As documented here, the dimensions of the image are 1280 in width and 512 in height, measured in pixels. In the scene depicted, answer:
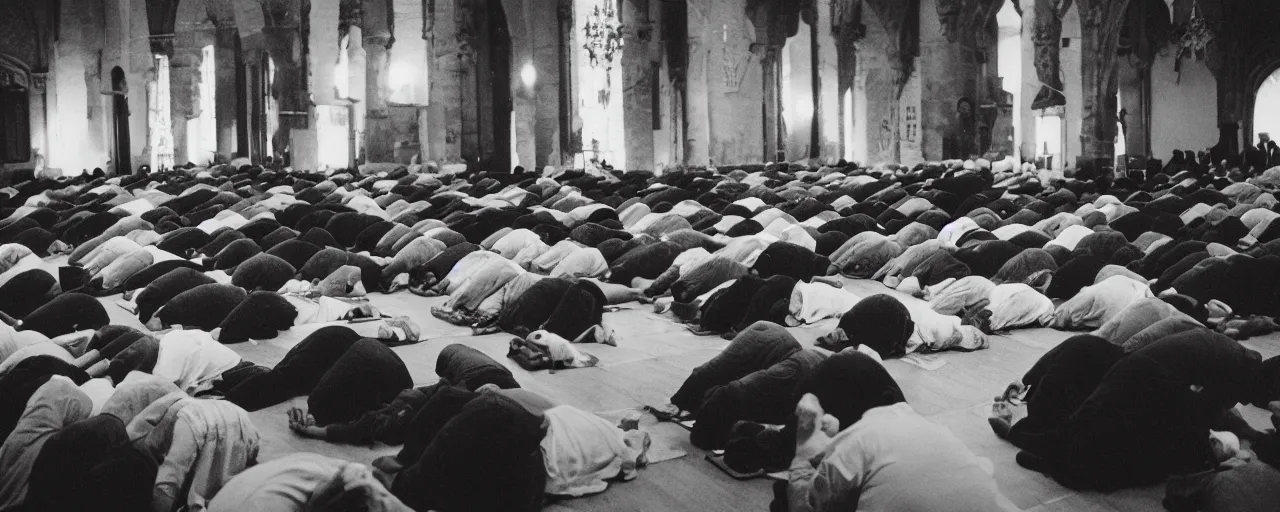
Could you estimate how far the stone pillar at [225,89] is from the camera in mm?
30750

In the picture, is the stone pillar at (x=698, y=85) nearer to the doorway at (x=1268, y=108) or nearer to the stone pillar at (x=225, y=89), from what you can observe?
the stone pillar at (x=225, y=89)

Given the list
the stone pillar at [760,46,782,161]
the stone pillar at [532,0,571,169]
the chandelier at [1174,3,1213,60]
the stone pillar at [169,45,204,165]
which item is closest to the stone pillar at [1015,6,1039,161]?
the chandelier at [1174,3,1213,60]

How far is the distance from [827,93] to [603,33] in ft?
21.8

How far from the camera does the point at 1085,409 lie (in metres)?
5.87

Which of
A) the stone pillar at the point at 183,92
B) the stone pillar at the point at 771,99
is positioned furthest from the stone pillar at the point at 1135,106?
the stone pillar at the point at 183,92

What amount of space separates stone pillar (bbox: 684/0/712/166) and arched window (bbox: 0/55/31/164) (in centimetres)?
1710

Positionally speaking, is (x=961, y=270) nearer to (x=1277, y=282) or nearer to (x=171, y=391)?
(x=1277, y=282)

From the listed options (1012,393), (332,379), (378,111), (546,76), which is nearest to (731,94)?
(546,76)

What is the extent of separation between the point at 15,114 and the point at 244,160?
235 inches

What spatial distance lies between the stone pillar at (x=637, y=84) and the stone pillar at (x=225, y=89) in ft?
35.5

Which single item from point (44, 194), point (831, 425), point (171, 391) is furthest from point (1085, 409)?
point (44, 194)

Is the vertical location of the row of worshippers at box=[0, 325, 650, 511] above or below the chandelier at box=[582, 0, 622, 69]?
below

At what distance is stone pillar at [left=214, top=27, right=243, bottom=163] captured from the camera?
30.8m

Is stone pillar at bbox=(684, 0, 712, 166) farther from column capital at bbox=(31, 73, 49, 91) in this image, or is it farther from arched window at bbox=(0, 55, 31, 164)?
column capital at bbox=(31, 73, 49, 91)
